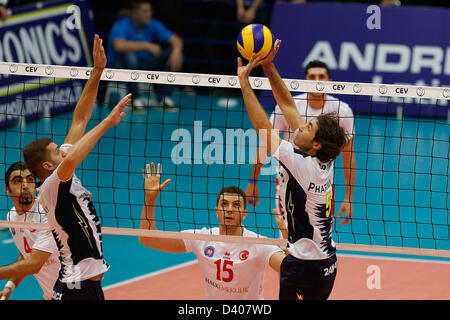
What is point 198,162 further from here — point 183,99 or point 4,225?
point 4,225

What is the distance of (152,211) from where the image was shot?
6.52m

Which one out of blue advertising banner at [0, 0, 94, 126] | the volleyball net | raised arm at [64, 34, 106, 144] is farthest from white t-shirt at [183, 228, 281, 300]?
blue advertising banner at [0, 0, 94, 126]

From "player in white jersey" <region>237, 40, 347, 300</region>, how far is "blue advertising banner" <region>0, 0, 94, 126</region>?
8.95 metres

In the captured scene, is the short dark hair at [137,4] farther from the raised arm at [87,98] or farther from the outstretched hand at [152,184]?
the outstretched hand at [152,184]

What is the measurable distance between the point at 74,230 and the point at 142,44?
37.7ft

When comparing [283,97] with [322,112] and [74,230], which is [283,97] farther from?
[74,230]

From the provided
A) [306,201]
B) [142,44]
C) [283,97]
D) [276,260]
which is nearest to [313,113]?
[283,97]

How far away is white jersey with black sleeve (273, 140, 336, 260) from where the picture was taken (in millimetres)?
5883

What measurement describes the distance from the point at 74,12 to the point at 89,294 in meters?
11.7

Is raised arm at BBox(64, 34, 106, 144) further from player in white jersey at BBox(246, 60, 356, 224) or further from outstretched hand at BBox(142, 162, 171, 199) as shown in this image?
player in white jersey at BBox(246, 60, 356, 224)

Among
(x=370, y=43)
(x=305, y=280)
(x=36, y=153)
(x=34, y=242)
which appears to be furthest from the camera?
(x=370, y=43)
